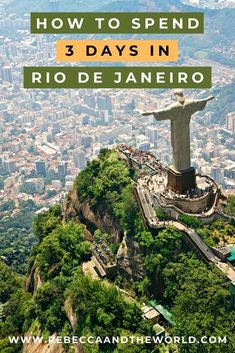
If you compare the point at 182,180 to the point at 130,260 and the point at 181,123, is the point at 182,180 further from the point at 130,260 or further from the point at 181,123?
the point at 130,260

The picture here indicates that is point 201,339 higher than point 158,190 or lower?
lower

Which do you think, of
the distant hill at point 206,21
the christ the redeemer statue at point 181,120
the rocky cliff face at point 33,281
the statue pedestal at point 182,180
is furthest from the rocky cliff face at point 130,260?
the distant hill at point 206,21

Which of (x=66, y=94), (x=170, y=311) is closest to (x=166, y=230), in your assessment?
(x=170, y=311)

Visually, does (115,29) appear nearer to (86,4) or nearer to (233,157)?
(233,157)

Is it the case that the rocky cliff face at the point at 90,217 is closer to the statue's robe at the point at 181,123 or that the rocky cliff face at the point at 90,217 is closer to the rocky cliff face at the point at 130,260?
the rocky cliff face at the point at 130,260

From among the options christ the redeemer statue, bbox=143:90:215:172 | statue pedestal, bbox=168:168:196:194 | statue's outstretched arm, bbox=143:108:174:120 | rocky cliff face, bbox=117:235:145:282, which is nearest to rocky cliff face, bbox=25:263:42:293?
rocky cliff face, bbox=117:235:145:282

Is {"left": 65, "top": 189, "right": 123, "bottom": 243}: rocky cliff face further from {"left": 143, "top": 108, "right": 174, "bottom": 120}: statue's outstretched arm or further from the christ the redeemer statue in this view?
{"left": 143, "top": 108, "right": 174, "bottom": 120}: statue's outstretched arm
